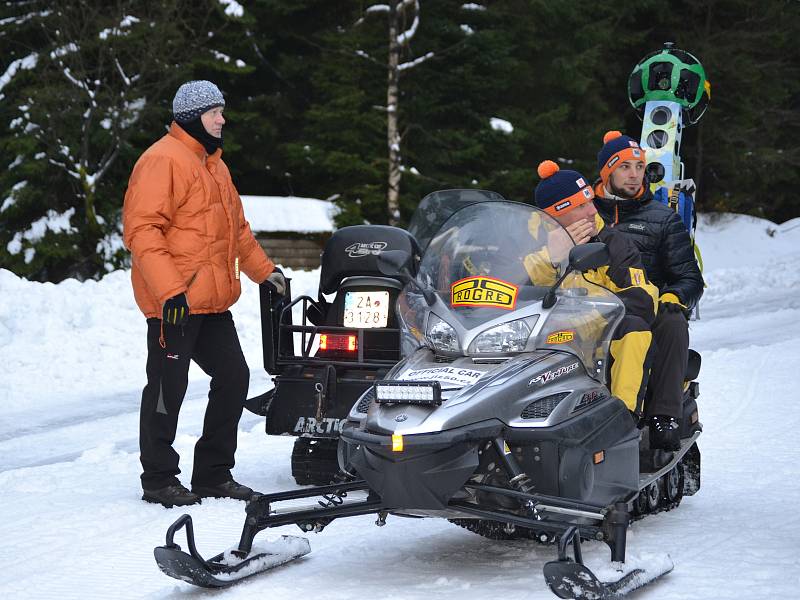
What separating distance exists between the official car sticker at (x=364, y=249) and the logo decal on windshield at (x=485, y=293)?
6.47 feet

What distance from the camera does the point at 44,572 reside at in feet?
15.1

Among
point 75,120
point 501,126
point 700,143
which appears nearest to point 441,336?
point 75,120

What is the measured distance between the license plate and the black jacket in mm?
1326

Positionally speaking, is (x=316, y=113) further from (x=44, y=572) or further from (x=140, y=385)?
(x=44, y=572)

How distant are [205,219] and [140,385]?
4308mm

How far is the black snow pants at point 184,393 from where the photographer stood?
5828mm

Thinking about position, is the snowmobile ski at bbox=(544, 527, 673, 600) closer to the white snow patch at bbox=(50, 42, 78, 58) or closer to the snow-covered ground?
the snow-covered ground

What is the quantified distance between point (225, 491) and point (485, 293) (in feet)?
7.10

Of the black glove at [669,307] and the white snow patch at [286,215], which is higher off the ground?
the white snow patch at [286,215]

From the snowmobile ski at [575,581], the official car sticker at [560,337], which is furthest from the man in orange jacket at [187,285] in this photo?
the snowmobile ski at [575,581]

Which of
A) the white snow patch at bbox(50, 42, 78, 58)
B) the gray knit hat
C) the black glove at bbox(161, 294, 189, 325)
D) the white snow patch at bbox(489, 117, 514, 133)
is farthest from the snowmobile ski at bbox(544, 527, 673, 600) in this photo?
the white snow patch at bbox(489, 117, 514, 133)

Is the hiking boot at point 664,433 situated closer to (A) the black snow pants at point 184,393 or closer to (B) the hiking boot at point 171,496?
(A) the black snow pants at point 184,393

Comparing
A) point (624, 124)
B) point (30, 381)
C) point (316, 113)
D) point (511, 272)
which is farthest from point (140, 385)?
point (624, 124)

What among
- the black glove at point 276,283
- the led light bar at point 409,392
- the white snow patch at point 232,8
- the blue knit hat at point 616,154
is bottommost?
the led light bar at point 409,392
